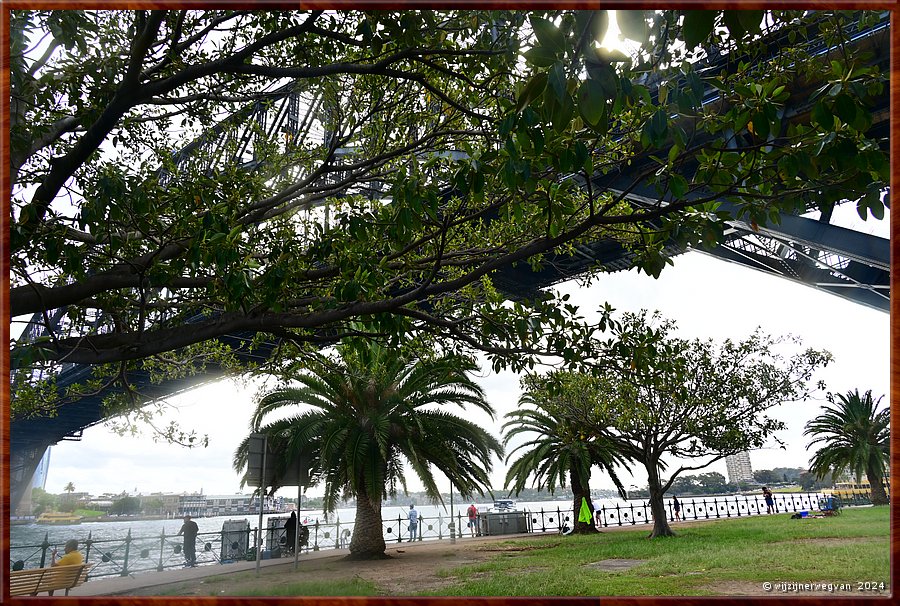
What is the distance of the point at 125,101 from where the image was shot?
3.17 meters

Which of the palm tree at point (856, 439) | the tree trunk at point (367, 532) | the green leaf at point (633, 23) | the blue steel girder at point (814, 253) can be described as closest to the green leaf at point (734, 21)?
the green leaf at point (633, 23)

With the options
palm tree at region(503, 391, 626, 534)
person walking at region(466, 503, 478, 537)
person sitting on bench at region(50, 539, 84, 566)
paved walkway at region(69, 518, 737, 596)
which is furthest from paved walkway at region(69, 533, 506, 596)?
palm tree at region(503, 391, 626, 534)

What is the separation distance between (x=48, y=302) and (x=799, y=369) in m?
8.81

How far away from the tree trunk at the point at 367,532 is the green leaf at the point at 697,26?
10.8 metres

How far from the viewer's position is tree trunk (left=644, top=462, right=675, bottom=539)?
11.6 meters

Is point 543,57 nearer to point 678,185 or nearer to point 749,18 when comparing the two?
point 749,18

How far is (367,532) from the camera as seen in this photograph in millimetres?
11570

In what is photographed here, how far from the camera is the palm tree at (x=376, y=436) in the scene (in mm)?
11117

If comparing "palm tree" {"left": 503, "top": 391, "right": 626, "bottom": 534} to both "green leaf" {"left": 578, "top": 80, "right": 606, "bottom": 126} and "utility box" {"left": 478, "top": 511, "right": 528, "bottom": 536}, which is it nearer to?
"utility box" {"left": 478, "top": 511, "right": 528, "bottom": 536}

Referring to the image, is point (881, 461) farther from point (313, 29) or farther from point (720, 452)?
point (720, 452)

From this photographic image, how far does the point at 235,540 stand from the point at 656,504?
8.38m

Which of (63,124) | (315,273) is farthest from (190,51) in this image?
(315,273)

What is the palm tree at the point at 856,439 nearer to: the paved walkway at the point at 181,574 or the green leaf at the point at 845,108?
the green leaf at the point at 845,108

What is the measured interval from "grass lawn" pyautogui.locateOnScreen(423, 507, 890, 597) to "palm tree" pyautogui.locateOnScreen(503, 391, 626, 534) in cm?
159
